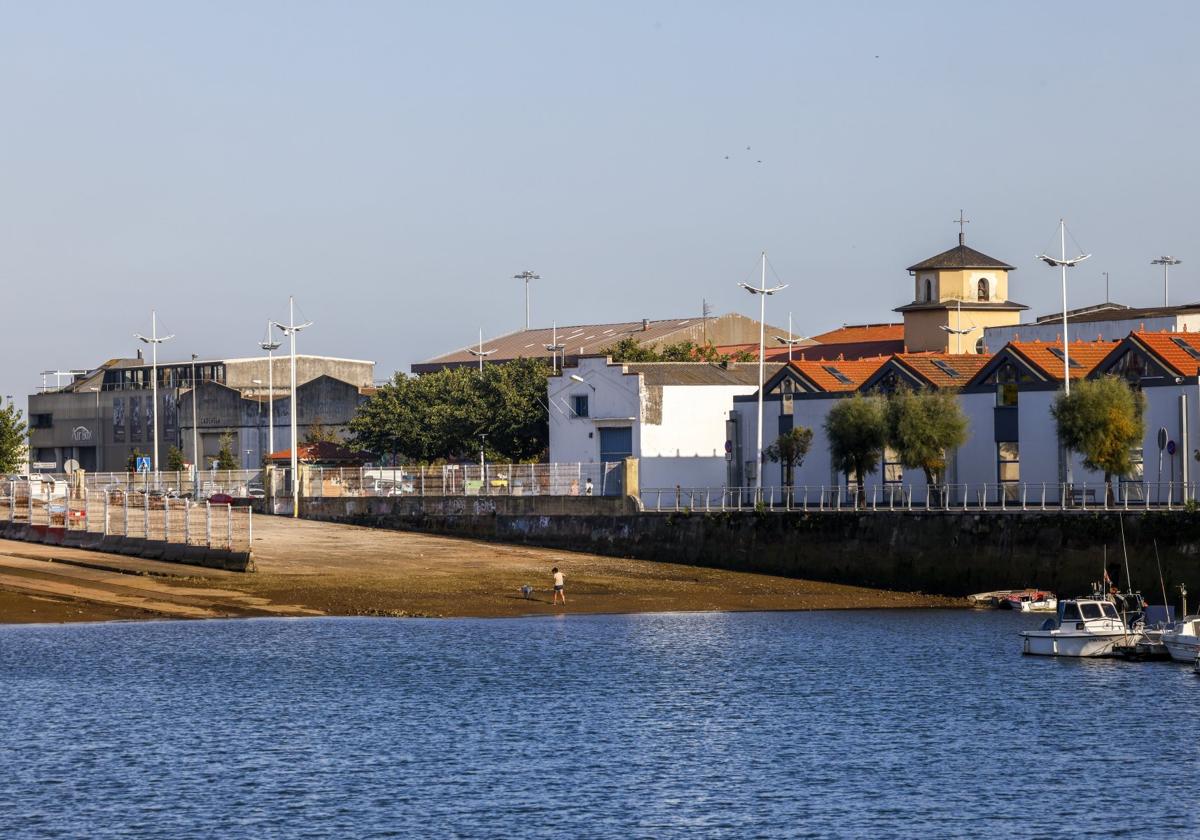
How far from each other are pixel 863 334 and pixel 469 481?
7814 centimetres

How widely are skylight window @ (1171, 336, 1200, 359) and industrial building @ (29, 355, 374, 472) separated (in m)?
75.6

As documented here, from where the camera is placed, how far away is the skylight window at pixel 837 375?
9707 centimetres

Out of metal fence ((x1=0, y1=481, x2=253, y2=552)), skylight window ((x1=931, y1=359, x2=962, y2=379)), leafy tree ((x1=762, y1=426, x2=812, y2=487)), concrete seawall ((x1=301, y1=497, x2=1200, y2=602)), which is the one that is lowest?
concrete seawall ((x1=301, y1=497, x2=1200, y2=602))

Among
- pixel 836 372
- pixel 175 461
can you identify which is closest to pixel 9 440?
pixel 175 461

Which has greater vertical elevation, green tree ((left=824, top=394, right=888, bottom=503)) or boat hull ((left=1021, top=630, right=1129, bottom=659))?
green tree ((left=824, top=394, right=888, bottom=503))

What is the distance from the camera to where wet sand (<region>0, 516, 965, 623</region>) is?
69.6 meters

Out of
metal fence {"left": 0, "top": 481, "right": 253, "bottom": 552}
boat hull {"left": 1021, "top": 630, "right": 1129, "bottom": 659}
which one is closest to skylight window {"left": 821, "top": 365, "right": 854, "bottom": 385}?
metal fence {"left": 0, "top": 481, "right": 253, "bottom": 552}

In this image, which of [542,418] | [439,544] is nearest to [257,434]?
[542,418]

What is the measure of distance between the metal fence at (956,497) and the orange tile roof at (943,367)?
20.4 ft

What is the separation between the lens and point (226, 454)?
5837 inches

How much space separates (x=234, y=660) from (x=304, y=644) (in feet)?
15.4

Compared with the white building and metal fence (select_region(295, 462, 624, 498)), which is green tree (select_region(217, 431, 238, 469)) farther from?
the white building

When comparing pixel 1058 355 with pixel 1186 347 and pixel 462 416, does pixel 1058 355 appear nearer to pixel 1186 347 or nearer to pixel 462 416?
pixel 1186 347

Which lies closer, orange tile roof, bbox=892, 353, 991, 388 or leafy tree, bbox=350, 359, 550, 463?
orange tile roof, bbox=892, 353, 991, 388
